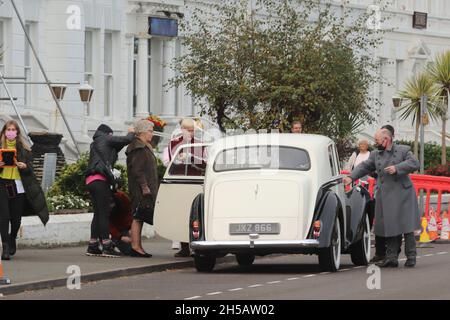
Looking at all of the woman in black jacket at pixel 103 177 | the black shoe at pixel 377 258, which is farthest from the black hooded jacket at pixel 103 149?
the black shoe at pixel 377 258

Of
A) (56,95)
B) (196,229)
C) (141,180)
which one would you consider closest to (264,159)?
(196,229)

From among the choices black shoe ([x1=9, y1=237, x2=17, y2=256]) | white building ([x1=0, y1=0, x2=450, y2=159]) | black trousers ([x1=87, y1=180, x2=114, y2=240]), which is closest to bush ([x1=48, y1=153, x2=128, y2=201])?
black trousers ([x1=87, y1=180, x2=114, y2=240])

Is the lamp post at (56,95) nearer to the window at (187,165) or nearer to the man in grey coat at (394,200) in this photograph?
the window at (187,165)

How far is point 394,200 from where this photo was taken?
74.0 feet

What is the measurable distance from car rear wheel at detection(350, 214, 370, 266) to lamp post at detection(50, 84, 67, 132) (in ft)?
50.2

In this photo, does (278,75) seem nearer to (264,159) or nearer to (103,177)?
(103,177)

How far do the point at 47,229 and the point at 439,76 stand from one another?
2815 centimetres

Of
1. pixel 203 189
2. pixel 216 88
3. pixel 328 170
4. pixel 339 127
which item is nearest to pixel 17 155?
pixel 203 189

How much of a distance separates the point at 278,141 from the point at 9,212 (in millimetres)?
3734

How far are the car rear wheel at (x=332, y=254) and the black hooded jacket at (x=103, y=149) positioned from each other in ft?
10.9

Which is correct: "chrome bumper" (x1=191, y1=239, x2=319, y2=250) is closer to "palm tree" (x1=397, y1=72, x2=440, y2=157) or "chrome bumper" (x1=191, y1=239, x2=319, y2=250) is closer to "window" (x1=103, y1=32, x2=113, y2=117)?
"window" (x1=103, y1=32, x2=113, y2=117)

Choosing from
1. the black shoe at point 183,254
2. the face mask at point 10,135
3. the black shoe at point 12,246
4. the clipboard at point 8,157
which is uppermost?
the face mask at point 10,135

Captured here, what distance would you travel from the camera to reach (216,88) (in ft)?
102

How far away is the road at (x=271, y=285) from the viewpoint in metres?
17.9
